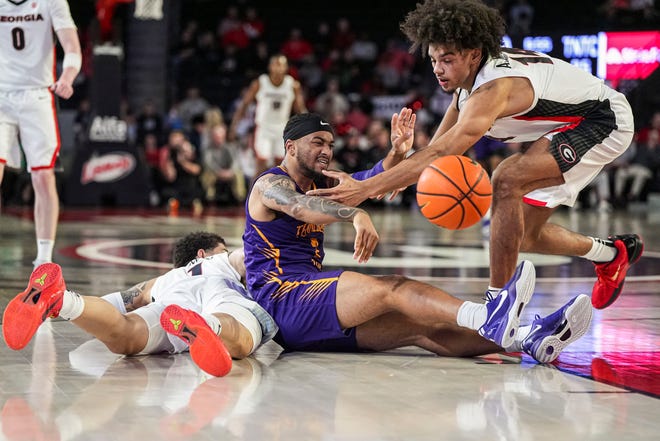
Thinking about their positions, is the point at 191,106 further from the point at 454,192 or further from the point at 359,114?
the point at 454,192

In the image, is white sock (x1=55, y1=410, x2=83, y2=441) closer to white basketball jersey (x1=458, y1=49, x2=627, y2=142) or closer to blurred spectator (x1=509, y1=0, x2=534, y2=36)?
white basketball jersey (x1=458, y1=49, x2=627, y2=142)

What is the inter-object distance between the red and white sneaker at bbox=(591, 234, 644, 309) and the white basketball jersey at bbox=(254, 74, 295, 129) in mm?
9208

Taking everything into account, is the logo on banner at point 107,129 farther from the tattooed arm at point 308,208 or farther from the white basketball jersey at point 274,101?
the tattooed arm at point 308,208

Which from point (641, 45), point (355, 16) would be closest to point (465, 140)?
point (641, 45)

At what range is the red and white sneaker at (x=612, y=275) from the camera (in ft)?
19.9

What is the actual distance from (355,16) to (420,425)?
22598mm

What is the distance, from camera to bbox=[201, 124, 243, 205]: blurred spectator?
60.4ft

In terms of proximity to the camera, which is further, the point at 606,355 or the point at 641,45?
the point at 641,45

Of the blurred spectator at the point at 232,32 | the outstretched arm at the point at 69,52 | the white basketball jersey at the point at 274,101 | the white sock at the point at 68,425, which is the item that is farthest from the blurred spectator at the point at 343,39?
the white sock at the point at 68,425

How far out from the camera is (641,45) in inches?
709

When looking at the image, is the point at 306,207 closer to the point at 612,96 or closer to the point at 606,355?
the point at 606,355

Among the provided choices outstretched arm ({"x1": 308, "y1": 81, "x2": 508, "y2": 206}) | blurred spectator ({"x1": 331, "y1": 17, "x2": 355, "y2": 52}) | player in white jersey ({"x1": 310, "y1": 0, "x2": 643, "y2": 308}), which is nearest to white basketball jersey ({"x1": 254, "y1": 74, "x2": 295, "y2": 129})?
blurred spectator ({"x1": 331, "y1": 17, "x2": 355, "y2": 52})

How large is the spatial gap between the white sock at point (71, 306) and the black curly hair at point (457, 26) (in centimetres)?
217

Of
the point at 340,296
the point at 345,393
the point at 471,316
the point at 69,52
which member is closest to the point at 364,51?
A: the point at 69,52
